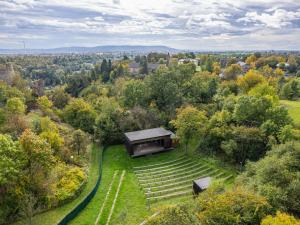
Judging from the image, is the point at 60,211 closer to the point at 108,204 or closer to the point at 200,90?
the point at 108,204

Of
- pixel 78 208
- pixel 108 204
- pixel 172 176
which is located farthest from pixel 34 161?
pixel 172 176

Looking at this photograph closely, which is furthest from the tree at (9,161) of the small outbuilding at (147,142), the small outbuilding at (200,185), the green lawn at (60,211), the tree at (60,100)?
the tree at (60,100)

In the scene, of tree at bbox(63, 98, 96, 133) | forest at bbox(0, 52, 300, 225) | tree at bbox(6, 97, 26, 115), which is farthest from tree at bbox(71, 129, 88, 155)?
tree at bbox(6, 97, 26, 115)

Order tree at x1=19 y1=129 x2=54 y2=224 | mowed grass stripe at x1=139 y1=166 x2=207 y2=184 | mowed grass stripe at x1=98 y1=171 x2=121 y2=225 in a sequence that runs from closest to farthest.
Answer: tree at x1=19 y1=129 x2=54 y2=224 < mowed grass stripe at x1=98 y1=171 x2=121 y2=225 < mowed grass stripe at x1=139 y1=166 x2=207 y2=184

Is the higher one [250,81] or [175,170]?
[250,81]

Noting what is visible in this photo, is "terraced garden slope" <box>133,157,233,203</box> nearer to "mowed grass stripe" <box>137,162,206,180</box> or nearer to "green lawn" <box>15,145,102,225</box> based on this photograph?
"mowed grass stripe" <box>137,162,206,180</box>

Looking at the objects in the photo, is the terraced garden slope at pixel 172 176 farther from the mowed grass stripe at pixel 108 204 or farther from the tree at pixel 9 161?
the tree at pixel 9 161
